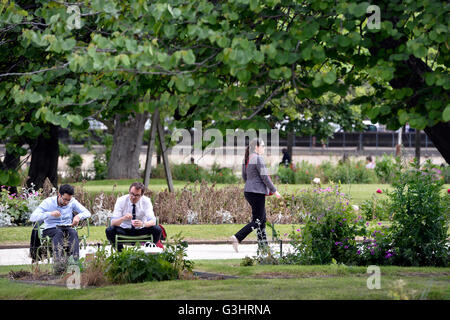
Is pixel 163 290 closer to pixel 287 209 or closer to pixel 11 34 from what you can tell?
pixel 11 34

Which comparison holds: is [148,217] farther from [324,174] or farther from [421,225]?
[324,174]

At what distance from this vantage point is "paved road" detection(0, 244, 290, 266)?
38.3 ft

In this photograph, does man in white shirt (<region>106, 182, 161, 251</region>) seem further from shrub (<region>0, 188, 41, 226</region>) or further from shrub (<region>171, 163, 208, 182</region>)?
shrub (<region>171, 163, 208, 182</region>)

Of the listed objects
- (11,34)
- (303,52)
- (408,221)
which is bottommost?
Answer: (408,221)

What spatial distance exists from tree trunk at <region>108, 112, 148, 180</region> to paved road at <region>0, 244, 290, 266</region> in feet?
48.8

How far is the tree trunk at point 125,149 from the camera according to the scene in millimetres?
27938

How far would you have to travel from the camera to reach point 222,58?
6047 millimetres

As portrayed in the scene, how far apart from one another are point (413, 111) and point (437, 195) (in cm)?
382

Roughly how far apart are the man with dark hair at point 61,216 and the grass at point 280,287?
118 cm

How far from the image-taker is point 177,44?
7.32m
